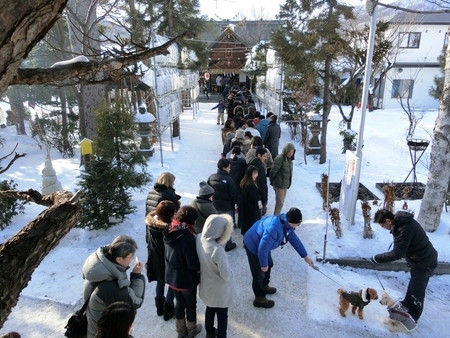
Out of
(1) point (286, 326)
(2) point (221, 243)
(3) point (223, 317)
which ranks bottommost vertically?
(1) point (286, 326)

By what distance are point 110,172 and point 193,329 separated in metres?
3.21

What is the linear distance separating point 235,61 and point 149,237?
28.7 meters

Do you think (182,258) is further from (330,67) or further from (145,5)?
(145,5)

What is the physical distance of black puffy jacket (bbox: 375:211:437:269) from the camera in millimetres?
3680

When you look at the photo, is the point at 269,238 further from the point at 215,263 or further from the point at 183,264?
the point at 183,264

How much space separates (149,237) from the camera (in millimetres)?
3855

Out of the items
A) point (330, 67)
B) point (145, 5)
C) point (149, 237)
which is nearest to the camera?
point (149, 237)

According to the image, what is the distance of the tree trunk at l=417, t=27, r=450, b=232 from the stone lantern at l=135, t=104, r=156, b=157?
25.8ft

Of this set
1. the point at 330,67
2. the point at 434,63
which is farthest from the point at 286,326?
the point at 434,63

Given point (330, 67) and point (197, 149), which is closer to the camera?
point (330, 67)

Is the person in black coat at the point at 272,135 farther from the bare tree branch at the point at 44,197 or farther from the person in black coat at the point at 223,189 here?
the bare tree branch at the point at 44,197

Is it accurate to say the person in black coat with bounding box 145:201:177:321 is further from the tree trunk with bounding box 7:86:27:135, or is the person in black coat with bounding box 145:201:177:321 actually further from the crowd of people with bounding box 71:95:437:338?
the tree trunk with bounding box 7:86:27:135

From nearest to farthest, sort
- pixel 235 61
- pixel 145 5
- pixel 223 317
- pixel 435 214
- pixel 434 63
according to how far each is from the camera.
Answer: pixel 223 317 → pixel 435 214 → pixel 145 5 → pixel 434 63 → pixel 235 61

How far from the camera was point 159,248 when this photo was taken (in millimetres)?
3771
